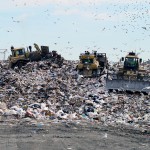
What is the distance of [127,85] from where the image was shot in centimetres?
2291

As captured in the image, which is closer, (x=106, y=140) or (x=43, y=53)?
(x=106, y=140)

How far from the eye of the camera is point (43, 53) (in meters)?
35.0

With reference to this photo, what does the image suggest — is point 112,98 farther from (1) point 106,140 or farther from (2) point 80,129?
(1) point 106,140

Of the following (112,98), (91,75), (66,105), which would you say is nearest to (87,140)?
(66,105)

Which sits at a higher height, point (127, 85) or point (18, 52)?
point (18, 52)

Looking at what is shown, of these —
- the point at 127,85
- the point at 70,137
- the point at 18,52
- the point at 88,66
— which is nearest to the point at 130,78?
the point at 127,85

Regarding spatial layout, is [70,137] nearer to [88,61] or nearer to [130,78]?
[130,78]

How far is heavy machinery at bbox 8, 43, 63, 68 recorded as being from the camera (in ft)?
109

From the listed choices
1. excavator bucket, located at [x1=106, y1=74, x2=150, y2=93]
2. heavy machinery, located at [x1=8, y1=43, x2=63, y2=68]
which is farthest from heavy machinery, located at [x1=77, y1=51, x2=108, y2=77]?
excavator bucket, located at [x1=106, y1=74, x2=150, y2=93]

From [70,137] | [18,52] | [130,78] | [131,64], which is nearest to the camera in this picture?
[70,137]

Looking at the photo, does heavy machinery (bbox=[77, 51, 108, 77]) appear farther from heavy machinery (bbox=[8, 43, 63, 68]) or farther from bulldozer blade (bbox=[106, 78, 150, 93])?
bulldozer blade (bbox=[106, 78, 150, 93])

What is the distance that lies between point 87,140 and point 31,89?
10809mm

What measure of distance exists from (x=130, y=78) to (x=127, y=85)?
9.82 feet

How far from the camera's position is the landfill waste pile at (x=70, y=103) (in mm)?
15469
